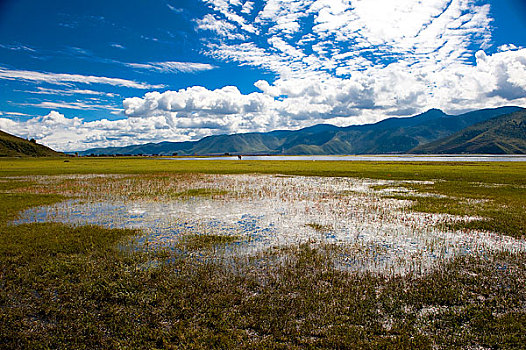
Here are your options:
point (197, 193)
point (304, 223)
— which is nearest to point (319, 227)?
point (304, 223)

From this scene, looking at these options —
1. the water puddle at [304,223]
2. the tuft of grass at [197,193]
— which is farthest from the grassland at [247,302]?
the tuft of grass at [197,193]

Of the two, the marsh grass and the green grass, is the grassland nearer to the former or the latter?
the marsh grass

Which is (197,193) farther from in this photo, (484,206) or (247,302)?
(484,206)

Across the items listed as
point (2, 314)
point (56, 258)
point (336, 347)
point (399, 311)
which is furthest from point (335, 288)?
point (56, 258)

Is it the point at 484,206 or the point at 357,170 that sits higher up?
the point at 357,170

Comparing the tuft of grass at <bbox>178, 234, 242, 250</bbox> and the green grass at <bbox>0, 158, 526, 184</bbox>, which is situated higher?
the green grass at <bbox>0, 158, 526, 184</bbox>

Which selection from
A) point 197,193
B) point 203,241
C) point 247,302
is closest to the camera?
point 247,302

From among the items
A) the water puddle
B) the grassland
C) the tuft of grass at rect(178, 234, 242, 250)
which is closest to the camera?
the grassland

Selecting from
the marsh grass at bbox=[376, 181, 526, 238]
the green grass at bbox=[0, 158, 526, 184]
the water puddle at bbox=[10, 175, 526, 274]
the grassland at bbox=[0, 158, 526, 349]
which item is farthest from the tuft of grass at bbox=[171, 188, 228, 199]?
the green grass at bbox=[0, 158, 526, 184]

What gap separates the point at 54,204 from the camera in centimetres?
2678

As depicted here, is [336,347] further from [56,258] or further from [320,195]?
[320,195]

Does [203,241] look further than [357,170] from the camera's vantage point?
No

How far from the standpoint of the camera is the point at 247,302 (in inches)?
370

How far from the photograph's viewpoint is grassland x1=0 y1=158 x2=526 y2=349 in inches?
304
